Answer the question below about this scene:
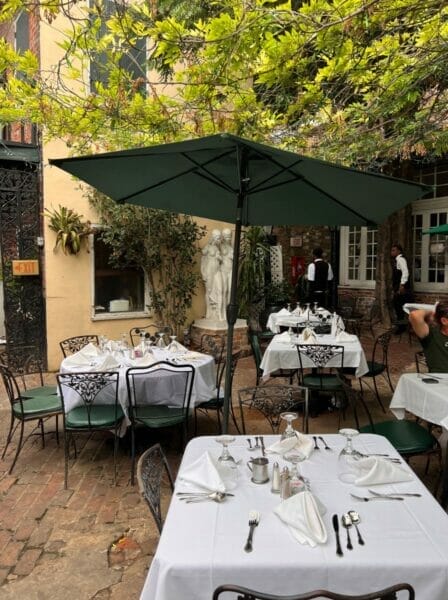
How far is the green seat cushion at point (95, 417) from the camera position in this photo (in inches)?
153

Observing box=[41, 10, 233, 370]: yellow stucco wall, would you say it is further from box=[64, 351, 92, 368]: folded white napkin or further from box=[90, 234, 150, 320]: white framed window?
box=[64, 351, 92, 368]: folded white napkin

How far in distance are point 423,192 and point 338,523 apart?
2293 mm

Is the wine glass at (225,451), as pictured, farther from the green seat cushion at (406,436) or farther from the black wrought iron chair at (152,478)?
the green seat cushion at (406,436)

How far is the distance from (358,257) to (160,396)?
997 cm

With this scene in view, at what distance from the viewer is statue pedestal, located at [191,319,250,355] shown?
8610mm

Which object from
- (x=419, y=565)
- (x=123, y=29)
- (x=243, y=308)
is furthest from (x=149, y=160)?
(x=243, y=308)

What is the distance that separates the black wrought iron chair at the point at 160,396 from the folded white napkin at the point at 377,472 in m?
2.09

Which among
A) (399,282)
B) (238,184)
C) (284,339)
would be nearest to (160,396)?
(284,339)

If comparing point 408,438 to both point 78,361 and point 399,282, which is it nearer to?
point 78,361

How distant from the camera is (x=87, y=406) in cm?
394

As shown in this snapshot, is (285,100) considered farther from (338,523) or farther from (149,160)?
(338,523)

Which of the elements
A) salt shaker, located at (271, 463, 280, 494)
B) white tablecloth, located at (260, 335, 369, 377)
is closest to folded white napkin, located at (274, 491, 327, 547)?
salt shaker, located at (271, 463, 280, 494)

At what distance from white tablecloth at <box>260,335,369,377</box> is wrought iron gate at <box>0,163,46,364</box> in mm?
4156

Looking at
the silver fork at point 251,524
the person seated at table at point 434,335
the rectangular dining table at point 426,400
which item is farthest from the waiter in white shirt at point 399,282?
the silver fork at point 251,524
